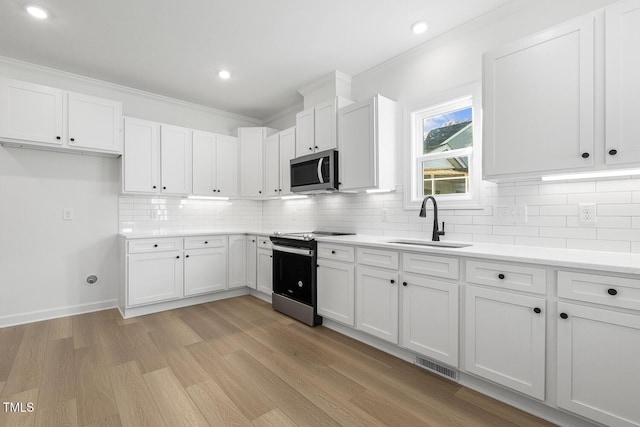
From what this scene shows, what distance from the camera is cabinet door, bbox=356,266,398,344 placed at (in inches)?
95.1

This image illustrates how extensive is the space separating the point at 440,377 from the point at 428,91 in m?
2.42

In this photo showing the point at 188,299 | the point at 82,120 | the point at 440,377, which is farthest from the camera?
the point at 188,299

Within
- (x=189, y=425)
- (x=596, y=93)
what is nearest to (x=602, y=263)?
(x=596, y=93)

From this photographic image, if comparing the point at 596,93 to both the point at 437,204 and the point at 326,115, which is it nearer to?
the point at 437,204

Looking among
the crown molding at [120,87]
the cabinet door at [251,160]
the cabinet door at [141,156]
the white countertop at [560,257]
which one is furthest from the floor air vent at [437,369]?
the crown molding at [120,87]

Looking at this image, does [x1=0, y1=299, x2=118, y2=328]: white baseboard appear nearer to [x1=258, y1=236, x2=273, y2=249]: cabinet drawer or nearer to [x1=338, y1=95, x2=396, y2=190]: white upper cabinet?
[x1=258, y1=236, x2=273, y2=249]: cabinet drawer

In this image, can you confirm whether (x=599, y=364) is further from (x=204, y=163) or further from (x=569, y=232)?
(x=204, y=163)

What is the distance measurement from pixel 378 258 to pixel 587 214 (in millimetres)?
1419

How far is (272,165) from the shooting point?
435 centimetres

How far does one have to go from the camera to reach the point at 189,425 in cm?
167

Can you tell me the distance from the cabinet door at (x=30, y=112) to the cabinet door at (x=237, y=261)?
218cm

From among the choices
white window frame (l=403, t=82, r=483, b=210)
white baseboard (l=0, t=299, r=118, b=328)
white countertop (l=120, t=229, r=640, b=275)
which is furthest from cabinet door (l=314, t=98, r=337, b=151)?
white baseboard (l=0, t=299, r=118, b=328)

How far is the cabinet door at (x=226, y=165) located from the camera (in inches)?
172

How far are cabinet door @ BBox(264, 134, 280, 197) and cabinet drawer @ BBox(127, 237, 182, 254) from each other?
138 centimetres
